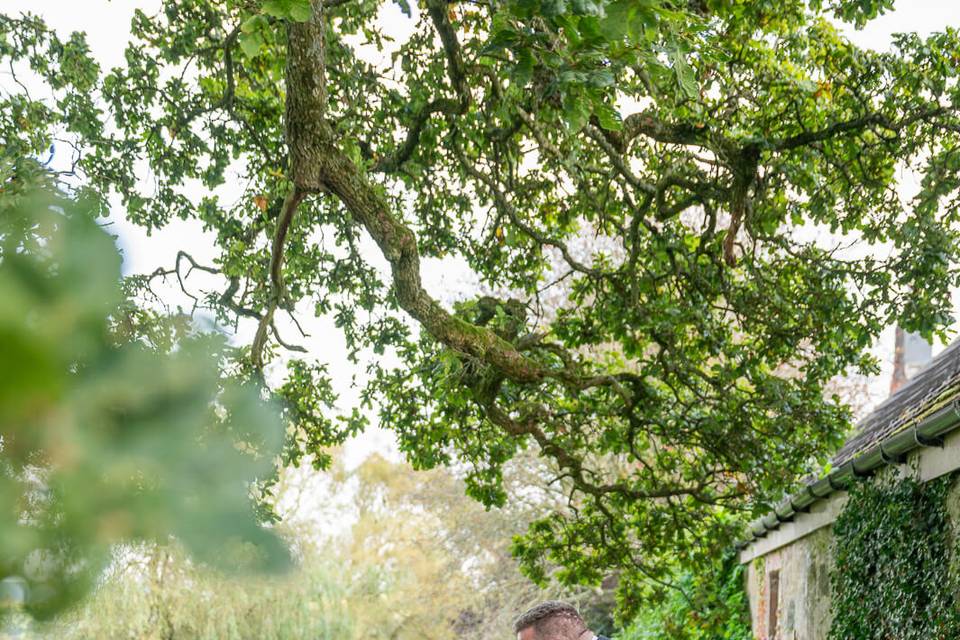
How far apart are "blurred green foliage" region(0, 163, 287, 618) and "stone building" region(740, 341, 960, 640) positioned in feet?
21.4

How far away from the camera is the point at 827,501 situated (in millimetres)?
10094

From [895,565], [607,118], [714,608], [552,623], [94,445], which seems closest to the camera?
[94,445]

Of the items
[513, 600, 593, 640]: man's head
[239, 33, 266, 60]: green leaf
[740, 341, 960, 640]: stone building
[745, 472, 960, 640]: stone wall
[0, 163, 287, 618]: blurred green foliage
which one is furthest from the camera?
[745, 472, 960, 640]: stone wall

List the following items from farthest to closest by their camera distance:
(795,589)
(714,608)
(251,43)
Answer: (714,608), (795,589), (251,43)

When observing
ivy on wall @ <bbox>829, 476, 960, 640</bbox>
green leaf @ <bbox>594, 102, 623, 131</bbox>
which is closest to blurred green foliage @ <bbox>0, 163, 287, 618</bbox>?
green leaf @ <bbox>594, 102, 623, 131</bbox>

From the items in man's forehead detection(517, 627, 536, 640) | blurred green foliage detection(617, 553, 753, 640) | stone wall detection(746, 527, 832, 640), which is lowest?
man's forehead detection(517, 627, 536, 640)

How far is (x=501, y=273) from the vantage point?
10023 millimetres

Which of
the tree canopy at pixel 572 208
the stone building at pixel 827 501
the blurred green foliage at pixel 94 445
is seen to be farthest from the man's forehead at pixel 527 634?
the blurred green foliage at pixel 94 445

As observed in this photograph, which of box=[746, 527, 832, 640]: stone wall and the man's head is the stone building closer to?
box=[746, 527, 832, 640]: stone wall

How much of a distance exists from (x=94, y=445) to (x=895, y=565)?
27.3 ft

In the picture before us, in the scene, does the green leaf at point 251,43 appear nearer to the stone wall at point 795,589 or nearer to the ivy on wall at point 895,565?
the ivy on wall at point 895,565

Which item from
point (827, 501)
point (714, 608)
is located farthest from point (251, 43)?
point (714, 608)

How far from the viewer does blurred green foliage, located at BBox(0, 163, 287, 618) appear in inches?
18.1

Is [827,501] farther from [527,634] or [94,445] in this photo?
[94,445]
